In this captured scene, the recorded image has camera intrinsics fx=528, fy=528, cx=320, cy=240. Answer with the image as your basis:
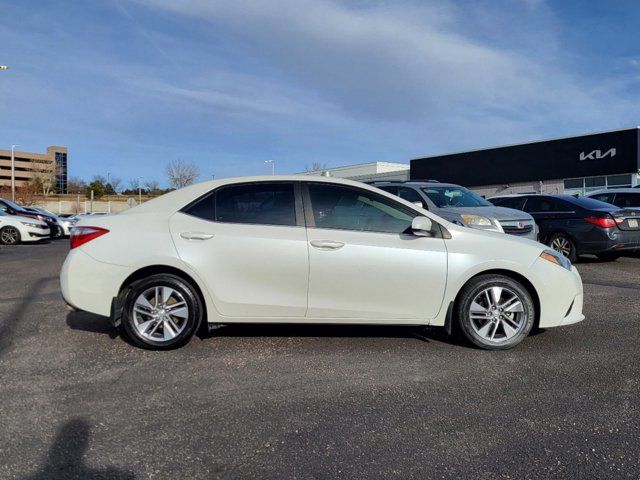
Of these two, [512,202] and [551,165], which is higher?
[551,165]

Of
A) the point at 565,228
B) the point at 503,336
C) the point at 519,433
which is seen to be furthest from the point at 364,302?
the point at 565,228

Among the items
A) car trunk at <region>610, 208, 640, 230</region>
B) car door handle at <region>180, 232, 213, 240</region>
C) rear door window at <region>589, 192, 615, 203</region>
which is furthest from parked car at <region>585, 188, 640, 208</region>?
car door handle at <region>180, 232, 213, 240</region>

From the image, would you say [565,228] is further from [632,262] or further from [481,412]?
[481,412]

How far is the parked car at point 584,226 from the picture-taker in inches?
409

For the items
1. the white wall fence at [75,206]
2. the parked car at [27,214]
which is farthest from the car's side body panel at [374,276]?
the white wall fence at [75,206]

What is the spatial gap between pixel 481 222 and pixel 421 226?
5147mm

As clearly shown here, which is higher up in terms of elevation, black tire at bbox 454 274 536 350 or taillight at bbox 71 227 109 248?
taillight at bbox 71 227 109 248

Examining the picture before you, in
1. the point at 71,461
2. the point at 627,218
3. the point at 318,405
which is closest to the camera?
the point at 71,461

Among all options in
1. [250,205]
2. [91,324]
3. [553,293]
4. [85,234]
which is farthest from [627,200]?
[85,234]

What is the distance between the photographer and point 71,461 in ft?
9.18

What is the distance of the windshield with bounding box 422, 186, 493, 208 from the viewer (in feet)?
34.4

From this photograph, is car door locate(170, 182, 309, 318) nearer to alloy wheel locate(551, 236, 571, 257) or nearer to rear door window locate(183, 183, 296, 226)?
rear door window locate(183, 183, 296, 226)

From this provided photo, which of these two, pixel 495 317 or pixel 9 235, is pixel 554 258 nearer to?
pixel 495 317

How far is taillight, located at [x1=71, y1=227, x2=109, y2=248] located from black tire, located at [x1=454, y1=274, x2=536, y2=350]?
10.9 feet
